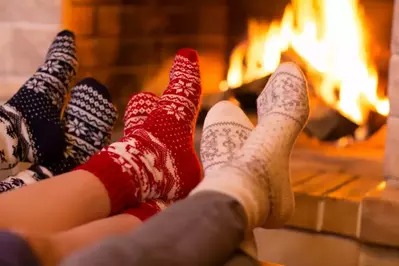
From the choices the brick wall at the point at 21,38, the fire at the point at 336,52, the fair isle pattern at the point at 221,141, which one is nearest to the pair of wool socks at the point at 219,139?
the fair isle pattern at the point at 221,141

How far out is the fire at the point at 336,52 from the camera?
1.67 meters

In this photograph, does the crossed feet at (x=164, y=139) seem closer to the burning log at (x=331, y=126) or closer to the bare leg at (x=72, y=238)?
the bare leg at (x=72, y=238)

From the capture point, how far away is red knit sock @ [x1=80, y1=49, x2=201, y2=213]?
3.01 ft

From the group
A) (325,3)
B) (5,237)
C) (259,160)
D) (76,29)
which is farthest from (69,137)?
(325,3)

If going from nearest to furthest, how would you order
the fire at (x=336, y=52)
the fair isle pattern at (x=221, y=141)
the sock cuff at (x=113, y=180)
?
the sock cuff at (x=113, y=180), the fair isle pattern at (x=221, y=141), the fire at (x=336, y=52)

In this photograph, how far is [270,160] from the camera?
2.79 ft

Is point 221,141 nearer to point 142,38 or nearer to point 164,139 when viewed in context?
point 164,139

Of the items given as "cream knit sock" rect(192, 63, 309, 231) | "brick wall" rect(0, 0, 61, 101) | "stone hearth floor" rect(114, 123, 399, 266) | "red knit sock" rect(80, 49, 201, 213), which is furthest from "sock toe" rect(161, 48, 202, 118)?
"brick wall" rect(0, 0, 61, 101)

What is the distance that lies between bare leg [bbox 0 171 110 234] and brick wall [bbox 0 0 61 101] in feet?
2.52

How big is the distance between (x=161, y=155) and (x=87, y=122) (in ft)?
1.04

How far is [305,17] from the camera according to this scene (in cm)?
176

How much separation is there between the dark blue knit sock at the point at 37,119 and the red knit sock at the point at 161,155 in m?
0.16

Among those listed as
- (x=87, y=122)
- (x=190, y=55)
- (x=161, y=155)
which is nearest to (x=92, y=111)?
(x=87, y=122)

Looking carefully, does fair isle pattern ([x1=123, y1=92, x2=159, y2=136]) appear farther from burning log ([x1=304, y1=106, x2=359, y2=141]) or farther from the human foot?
burning log ([x1=304, y1=106, x2=359, y2=141])
